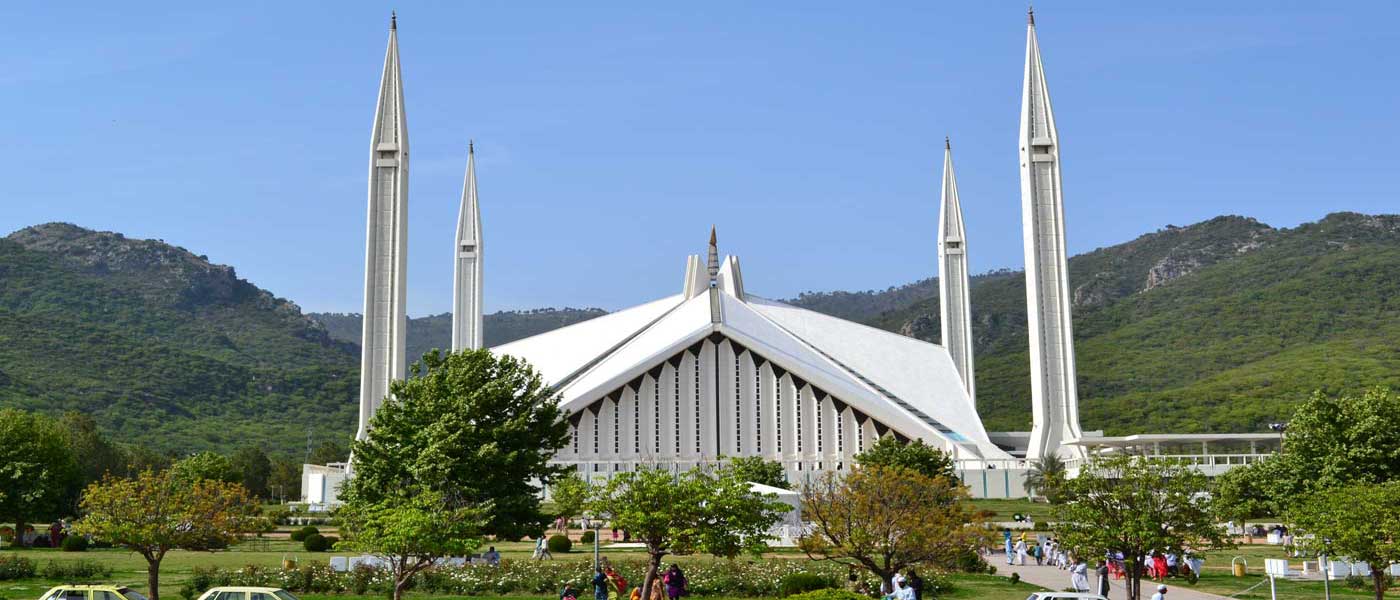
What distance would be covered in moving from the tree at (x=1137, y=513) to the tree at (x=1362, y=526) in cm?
138

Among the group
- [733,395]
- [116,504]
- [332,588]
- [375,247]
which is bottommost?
[332,588]

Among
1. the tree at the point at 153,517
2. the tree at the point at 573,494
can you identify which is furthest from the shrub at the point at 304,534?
the tree at the point at 153,517

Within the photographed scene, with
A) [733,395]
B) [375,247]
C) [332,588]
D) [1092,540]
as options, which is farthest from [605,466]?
[1092,540]

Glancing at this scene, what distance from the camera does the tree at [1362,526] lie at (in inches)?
572

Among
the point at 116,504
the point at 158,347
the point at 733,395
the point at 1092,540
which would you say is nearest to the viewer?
the point at 1092,540

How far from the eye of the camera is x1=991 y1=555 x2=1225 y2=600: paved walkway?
1636 cm

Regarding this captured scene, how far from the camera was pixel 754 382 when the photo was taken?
3694cm

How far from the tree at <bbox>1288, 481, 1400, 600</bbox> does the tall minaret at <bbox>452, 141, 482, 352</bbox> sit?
32918 mm

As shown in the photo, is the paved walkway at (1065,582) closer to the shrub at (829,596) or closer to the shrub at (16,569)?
the shrub at (829,596)

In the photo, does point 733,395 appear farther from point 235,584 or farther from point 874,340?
point 235,584

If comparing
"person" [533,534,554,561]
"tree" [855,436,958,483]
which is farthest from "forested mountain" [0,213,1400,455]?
"person" [533,534,554,561]

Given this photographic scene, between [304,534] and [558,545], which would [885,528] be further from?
[304,534]

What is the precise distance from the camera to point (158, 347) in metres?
67.2

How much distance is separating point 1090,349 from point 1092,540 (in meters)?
58.6
